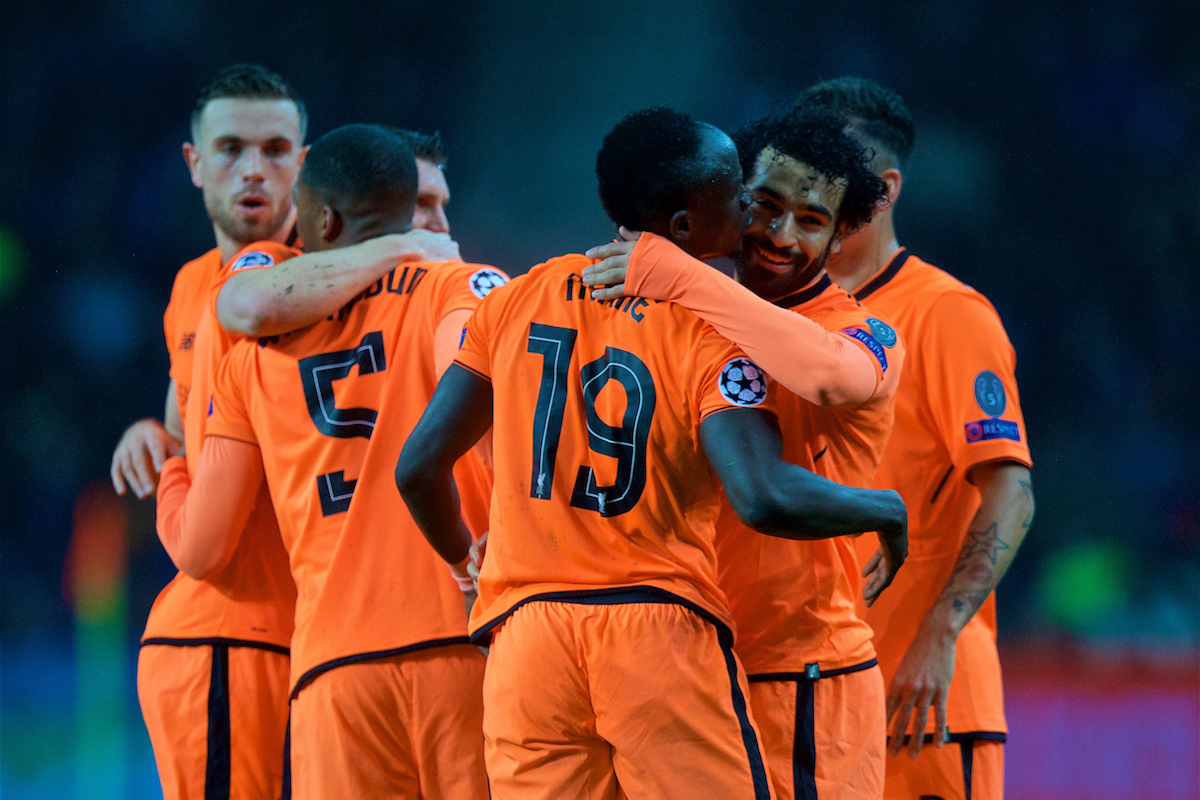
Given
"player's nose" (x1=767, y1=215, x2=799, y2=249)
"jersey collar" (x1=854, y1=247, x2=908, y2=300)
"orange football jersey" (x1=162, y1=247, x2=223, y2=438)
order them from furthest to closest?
"orange football jersey" (x1=162, y1=247, x2=223, y2=438) → "jersey collar" (x1=854, y1=247, x2=908, y2=300) → "player's nose" (x1=767, y1=215, x2=799, y2=249)

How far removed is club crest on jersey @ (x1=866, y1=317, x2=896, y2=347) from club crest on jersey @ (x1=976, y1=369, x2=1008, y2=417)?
0.67 meters

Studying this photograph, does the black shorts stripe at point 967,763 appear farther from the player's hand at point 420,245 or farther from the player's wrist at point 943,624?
the player's hand at point 420,245

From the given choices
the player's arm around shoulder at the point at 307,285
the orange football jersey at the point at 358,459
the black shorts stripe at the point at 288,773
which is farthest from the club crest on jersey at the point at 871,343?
the black shorts stripe at the point at 288,773

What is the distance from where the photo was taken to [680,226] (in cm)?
188

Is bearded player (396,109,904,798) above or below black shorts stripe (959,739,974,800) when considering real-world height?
above

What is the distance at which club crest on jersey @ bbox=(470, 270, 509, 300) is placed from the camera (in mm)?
2358

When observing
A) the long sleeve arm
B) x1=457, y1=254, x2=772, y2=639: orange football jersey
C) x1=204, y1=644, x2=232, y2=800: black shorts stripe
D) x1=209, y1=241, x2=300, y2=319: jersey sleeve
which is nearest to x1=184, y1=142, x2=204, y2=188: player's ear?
x1=209, y1=241, x2=300, y2=319: jersey sleeve

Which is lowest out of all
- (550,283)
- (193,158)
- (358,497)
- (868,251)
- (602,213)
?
(358,497)

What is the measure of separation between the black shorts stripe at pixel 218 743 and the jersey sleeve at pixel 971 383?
184cm

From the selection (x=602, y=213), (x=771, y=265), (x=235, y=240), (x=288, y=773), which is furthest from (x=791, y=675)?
(x=602, y=213)

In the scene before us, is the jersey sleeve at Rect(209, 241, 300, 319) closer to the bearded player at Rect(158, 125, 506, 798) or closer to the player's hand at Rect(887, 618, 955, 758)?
the bearded player at Rect(158, 125, 506, 798)

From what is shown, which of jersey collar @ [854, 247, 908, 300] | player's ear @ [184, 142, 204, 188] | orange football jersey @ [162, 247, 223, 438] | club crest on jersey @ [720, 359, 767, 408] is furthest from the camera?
player's ear @ [184, 142, 204, 188]

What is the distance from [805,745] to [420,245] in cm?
135

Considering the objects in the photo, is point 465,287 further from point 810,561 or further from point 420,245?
point 810,561
